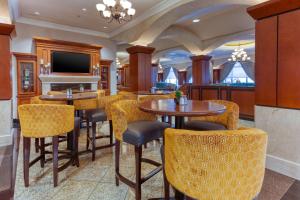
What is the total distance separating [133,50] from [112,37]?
205 cm

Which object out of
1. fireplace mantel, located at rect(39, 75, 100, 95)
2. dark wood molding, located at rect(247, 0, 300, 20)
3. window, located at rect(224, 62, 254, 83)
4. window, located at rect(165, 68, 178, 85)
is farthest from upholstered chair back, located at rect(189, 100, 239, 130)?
window, located at rect(165, 68, 178, 85)

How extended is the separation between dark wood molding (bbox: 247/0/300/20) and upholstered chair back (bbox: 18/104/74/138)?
270cm

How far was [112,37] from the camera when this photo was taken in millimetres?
7352

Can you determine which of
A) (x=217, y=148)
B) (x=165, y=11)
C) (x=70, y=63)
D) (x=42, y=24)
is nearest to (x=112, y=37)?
(x=70, y=63)

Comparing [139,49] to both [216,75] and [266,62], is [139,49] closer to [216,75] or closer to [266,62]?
[266,62]

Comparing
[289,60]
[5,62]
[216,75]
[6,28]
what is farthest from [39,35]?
[216,75]

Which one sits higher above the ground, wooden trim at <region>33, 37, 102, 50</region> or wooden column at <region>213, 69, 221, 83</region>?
wooden trim at <region>33, 37, 102, 50</region>

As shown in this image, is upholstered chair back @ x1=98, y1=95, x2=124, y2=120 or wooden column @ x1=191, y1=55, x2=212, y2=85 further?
wooden column @ x1=191, y1=55, x2=212, y2=85

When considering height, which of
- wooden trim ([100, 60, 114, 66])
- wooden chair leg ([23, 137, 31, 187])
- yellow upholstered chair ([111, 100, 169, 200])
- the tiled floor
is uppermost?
wooden trim ([100, 60, 114, 66])

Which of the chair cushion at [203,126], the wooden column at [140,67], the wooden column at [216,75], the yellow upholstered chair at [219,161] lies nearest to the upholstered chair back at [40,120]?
the chair cushion at [203,126]

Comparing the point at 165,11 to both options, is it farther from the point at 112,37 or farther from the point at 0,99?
the point at 0,99

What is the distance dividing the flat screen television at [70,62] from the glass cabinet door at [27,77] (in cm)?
63

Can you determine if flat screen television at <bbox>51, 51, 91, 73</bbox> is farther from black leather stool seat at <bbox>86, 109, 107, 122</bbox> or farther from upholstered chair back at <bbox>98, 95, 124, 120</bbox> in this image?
black leather stool seat at <bbox>86, 109, 107, 122</bbox>

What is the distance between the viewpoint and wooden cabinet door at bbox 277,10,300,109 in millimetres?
2252
